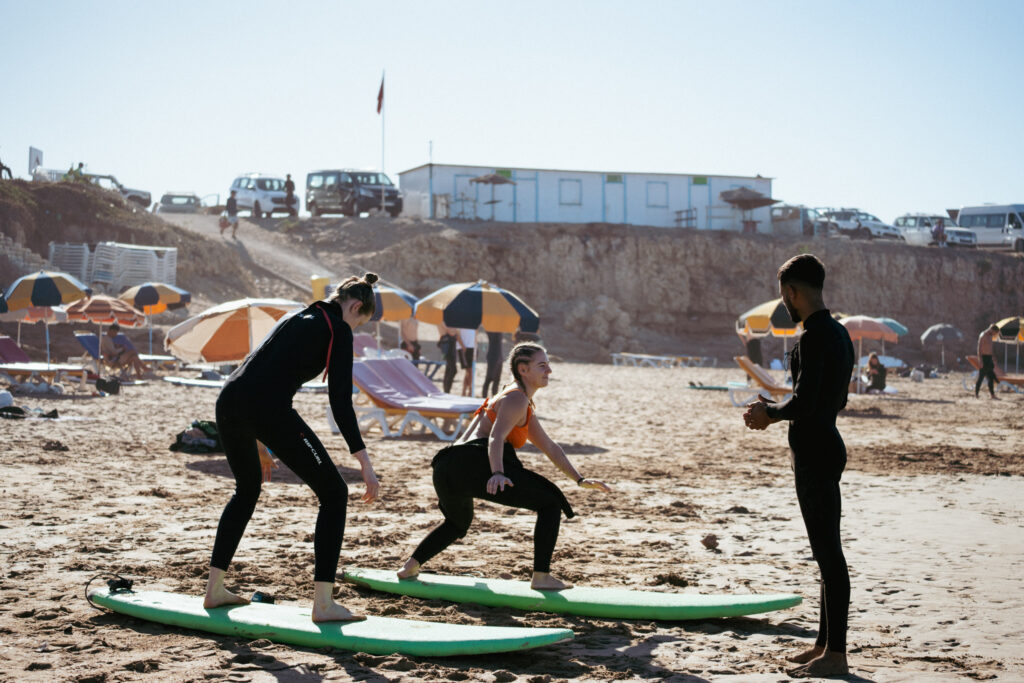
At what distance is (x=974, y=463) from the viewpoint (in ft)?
32.1

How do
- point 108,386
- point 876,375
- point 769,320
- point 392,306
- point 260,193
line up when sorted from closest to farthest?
point 108,386, point 392,306, point 769,320, point 876,375, point 260,193

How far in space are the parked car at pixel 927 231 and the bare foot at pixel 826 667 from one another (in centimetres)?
4761

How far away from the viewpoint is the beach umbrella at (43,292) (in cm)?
1778

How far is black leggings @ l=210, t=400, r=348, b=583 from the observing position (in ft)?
13.0

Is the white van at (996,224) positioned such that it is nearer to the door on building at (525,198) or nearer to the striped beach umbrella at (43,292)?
the door on building at (525,198)

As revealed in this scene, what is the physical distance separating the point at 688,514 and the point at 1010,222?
44.9m

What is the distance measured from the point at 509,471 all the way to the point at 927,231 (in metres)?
48.9

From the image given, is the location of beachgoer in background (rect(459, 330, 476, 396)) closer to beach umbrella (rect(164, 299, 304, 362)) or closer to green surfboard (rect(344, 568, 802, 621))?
beach umbrella (rect(164, 299, 304, 362))

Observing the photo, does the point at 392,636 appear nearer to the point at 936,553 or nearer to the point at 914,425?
the point at 936,553

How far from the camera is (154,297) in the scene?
22.3 m

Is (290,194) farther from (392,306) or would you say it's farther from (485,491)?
(485,491)

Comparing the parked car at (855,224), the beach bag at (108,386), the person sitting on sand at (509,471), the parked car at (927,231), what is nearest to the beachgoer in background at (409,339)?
the beach bag at (108,386)

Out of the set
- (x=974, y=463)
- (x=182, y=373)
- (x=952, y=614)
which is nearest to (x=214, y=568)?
(x=952, y=614)

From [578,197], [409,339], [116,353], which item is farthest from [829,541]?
[578,197]
